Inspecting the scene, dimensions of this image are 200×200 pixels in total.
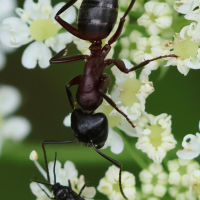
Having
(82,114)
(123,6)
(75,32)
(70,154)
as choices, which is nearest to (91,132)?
(82,114)

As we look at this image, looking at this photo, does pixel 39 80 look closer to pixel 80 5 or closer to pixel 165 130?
pixel 80 5

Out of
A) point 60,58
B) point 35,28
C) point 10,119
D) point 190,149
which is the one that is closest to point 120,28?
point 60,58

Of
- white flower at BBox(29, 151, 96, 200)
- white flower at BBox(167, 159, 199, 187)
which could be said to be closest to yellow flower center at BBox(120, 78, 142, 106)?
white flower at BBox(167, 159, 199, 187)

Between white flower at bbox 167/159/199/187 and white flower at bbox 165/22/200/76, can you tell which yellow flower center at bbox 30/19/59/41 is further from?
white flower at bbox 167/159/199/187

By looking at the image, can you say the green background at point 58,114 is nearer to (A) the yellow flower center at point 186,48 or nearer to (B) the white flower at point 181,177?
(B) the white flower at point 181,177

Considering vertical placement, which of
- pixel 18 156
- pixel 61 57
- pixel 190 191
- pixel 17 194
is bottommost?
pixel 17 194

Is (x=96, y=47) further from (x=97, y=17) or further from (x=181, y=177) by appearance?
(x=181, y=177)
